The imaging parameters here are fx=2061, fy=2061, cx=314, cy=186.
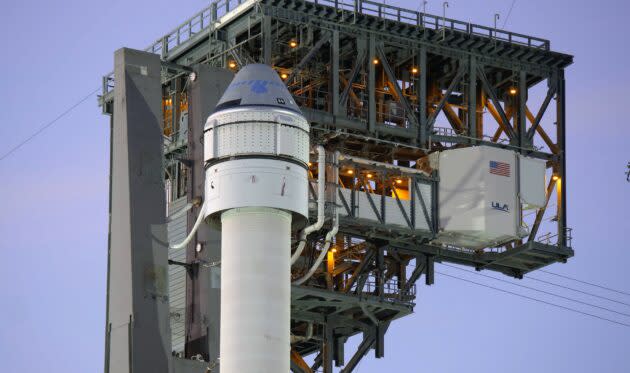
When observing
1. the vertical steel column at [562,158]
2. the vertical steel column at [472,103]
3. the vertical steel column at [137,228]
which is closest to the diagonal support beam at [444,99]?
the vertical steel column at [472,103]

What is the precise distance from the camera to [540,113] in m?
95.7

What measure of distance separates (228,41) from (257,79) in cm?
2937

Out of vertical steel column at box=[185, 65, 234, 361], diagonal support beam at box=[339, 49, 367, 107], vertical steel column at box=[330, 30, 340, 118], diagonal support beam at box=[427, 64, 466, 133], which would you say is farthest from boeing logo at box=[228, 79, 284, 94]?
diagonal support beam at box=[427, 64, 466, 133]

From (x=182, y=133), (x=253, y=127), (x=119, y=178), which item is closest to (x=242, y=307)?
(x=253, y=127)

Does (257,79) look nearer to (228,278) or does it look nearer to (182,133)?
(228,278)

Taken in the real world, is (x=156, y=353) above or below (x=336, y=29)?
below

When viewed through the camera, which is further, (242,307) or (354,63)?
(354,63)

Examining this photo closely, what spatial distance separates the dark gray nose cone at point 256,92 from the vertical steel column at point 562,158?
34.3m

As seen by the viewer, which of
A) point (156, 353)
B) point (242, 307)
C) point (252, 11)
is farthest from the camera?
point (252, 11)

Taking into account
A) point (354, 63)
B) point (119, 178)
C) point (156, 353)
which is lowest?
point (156, 353)

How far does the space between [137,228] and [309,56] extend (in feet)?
83.6

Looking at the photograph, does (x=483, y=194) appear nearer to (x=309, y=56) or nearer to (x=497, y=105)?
(x=497, y=105)

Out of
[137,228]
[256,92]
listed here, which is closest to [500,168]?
[137,228]

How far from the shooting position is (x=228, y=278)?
5900cm
